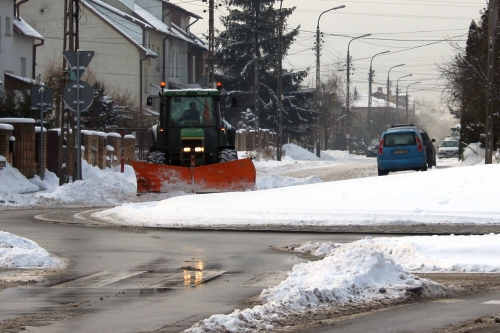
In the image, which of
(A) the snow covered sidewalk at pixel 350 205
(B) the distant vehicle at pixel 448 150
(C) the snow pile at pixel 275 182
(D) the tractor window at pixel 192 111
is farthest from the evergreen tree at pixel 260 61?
(A) the snow covered sidewalk at pixel 350 205

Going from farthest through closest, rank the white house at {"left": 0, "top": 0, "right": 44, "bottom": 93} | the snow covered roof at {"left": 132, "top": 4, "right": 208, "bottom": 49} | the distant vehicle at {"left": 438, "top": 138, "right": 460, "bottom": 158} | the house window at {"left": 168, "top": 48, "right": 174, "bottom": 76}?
the house window at {"left": 168, "top": 48, "right": 174, "bottom": 76}
the snow covered roof at {"left": 132, "top": 4, "right": 208, "bottom": 49}
the distant vehicle at {"left": 438, "top": 138, "right": 460, "bottom": 158}
the white house at {"left": 0, "top": 0, "right": 44, "bottom": 93}

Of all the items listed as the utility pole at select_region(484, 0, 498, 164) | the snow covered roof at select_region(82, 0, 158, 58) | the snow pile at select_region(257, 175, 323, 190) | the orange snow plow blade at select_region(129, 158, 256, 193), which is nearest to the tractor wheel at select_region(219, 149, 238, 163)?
the orange snow plow blade at select_region(129, 158, 256, 193)

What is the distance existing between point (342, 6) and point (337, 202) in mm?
46282

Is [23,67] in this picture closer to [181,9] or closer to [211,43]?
[211,43]

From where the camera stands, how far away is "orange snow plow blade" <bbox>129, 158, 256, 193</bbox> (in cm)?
2402

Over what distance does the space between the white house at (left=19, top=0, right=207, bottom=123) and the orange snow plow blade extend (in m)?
37.6

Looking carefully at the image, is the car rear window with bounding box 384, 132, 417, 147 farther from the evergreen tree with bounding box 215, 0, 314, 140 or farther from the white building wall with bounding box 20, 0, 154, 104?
the evergreen tree with bounding box 215, 0, 314, 140

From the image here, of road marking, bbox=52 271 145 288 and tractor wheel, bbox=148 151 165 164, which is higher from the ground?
tractor wheel, bbox=148 151 165 164

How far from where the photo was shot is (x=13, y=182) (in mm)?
27734

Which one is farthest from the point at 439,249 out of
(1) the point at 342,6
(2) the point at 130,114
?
(1) the point at 342,6

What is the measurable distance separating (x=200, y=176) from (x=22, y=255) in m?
12.5

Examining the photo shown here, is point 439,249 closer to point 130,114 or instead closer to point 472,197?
point 472,197

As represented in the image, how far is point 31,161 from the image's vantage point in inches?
1174

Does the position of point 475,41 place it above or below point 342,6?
below
